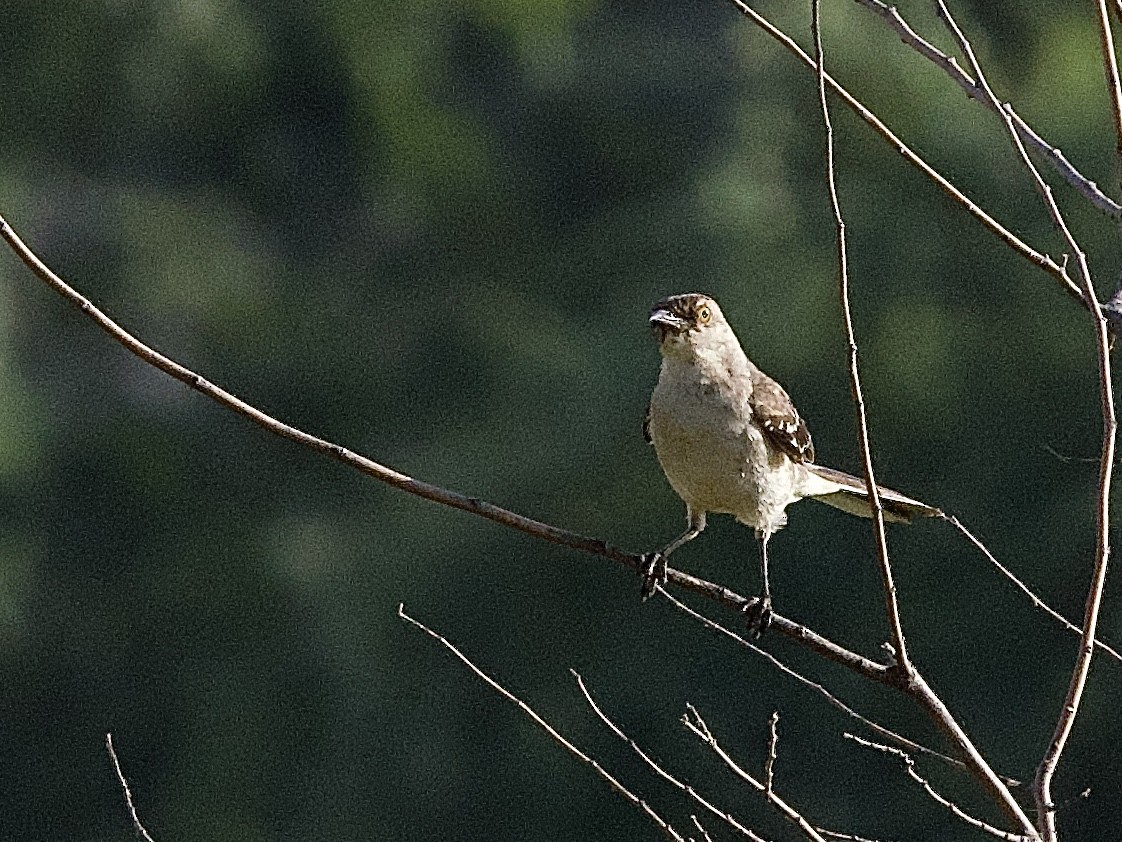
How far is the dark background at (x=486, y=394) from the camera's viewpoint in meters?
7.29

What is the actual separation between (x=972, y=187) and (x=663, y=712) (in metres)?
2.52

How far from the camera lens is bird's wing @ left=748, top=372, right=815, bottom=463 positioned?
376 centimetres

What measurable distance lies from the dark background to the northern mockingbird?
327cm

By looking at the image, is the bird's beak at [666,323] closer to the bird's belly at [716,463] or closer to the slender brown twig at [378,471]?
the bird's belly at [716,463]

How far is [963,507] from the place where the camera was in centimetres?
743

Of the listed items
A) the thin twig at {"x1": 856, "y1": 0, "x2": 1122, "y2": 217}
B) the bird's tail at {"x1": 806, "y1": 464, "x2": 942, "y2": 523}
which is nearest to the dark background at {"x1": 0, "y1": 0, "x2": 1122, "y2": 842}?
the bird's tail at {"x1": 806, "y1": 464, "x2": 942, "y2": 523}

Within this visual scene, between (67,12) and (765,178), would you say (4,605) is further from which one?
(765,178)

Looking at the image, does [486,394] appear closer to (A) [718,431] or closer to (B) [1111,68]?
(A) [718,431]

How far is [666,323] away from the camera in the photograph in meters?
3.72

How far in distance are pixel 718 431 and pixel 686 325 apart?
0.24 metres

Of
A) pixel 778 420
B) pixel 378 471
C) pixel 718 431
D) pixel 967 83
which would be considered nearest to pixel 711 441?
pixel 718 431

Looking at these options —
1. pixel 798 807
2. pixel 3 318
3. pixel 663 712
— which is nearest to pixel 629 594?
pixel 663 712

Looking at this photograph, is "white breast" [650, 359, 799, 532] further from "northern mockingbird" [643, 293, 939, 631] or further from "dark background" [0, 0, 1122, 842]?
"dark background" [0, 0, 1122, 842]

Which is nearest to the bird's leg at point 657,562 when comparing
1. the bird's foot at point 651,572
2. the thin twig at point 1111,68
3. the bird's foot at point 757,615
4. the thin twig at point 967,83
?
the bird's foot at point 651,572
